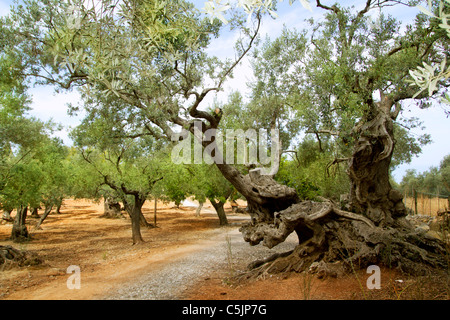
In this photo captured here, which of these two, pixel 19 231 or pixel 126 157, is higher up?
pixel 126 157

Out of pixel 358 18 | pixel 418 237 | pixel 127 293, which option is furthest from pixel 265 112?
pixel 127 293

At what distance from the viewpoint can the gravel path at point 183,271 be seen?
610cm

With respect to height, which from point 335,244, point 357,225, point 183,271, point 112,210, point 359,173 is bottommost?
point 112,210

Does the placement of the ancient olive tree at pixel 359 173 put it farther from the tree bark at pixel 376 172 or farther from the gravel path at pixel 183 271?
the gravel path at pixel 183 271

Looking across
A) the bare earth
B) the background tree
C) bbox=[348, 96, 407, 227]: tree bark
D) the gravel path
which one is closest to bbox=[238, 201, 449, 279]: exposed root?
the bare earth

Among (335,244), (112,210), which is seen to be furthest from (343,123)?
(112,210)

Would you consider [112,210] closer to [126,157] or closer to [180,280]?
[126,157]

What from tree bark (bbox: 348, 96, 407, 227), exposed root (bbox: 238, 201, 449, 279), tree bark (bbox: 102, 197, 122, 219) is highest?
tree bark (bbox: 348, 96, 407, 227)

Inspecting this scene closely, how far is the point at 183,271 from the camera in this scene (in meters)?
7.86

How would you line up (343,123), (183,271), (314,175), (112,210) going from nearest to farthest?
(343,123) → (183,271) → (314,175) → (112,210)

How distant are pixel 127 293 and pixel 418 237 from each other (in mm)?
6328

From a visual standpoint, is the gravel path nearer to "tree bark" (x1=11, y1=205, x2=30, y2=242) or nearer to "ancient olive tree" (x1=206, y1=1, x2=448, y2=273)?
"ancient olive tree" (x1=206, y1=1, x2=448, y2=273)

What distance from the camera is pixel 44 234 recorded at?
17594 millimetres

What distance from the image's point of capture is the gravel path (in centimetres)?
610
